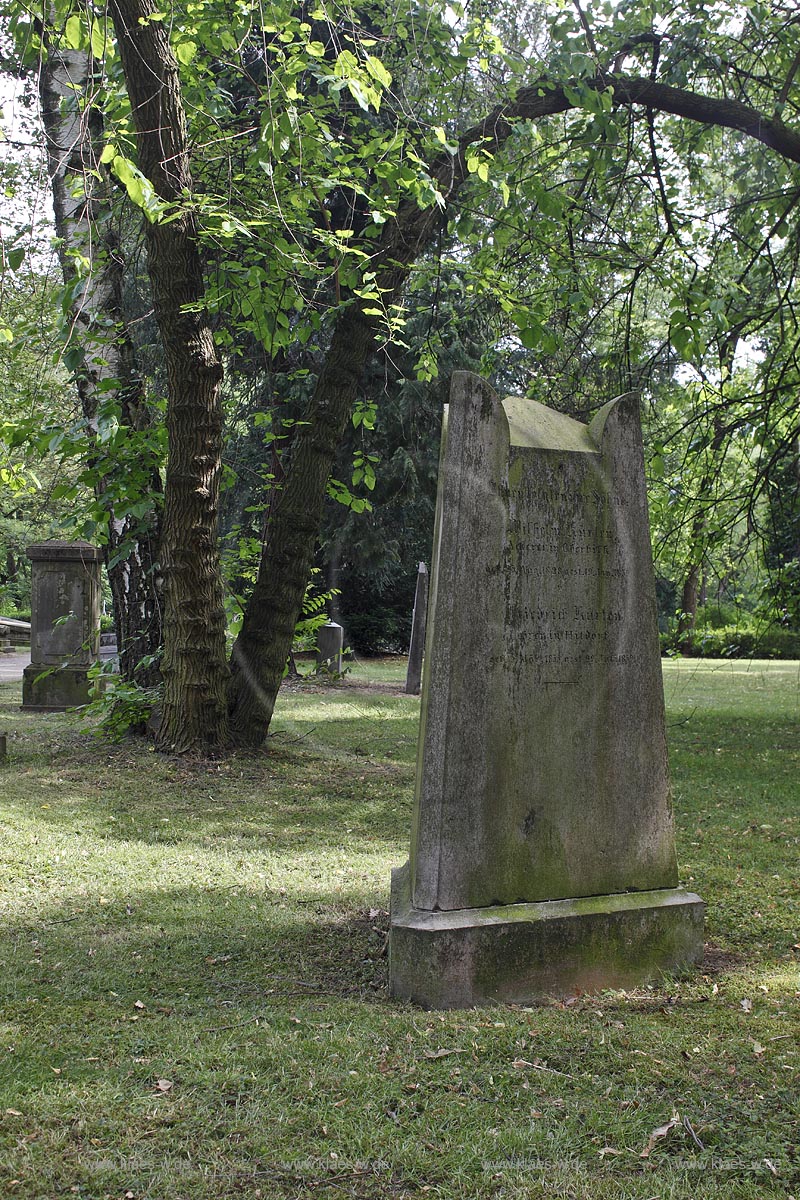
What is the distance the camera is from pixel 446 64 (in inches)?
320

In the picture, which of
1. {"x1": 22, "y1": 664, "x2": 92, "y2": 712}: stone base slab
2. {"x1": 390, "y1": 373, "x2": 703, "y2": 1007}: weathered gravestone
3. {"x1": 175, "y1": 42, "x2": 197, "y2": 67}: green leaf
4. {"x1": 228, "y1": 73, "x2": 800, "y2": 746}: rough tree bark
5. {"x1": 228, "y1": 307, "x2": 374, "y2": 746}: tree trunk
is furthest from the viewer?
{"x1": 22, "y1": 664, "x2": 92, "y2": 712}: stone base slab

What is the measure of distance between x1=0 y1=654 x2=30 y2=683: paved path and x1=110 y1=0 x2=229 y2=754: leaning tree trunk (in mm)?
8343

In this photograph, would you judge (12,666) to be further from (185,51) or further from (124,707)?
(185,51)

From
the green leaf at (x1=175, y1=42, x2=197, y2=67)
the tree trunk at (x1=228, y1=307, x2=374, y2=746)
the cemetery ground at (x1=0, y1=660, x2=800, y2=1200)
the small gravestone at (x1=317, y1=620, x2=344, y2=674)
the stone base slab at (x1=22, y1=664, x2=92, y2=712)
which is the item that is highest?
the green leaf at (x1=175, y1=42, x2=197, y2=67)

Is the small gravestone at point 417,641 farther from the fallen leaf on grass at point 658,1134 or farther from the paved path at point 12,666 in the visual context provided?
the fallen leaf on grass at point 658,1134

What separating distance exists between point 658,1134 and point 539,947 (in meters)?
1.10

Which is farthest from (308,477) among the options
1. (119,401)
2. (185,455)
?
(119,401)

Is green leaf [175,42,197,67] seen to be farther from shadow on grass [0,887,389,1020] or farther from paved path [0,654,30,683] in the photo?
paved path [0,654,30,683]

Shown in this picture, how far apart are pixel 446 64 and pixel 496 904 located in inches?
283

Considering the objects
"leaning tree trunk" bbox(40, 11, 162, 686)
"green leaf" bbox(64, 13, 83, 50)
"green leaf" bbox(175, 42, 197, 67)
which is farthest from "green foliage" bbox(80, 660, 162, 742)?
"green leaf" bbox(64, 13, 83, 50)

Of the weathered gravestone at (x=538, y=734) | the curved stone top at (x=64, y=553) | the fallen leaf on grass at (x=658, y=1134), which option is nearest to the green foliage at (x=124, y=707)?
the curved stone top at (x=64, y=553)

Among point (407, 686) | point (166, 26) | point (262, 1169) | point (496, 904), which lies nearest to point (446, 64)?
point (166, 26)

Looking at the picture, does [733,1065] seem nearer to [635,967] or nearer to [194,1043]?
[635,967]

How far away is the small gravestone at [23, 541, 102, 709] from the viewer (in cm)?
1341
